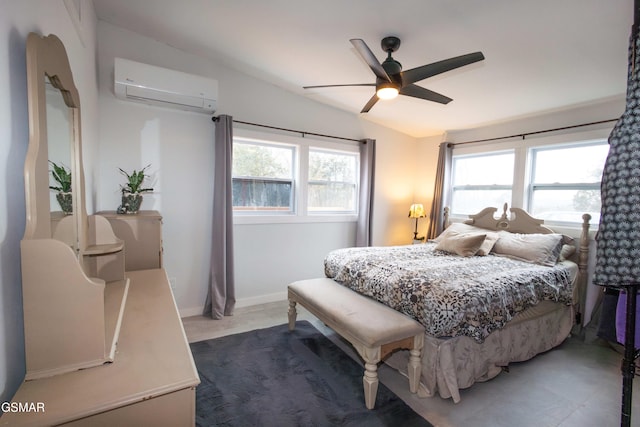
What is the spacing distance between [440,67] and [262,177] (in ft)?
7.74

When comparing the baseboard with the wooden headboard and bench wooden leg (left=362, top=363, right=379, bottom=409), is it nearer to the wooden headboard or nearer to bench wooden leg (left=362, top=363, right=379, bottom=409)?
bench wooden leg (left=362, top=363, right=379, bottom=409)

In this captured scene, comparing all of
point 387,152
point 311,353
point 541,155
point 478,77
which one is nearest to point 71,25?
point 311,353

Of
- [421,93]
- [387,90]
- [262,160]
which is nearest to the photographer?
[387,90]

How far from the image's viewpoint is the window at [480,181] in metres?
3.87

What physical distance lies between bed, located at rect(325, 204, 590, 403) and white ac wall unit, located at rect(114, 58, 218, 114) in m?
2.08

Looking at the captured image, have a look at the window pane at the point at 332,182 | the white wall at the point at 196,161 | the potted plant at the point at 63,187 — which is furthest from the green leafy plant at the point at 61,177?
the window pane at the point at 332,182

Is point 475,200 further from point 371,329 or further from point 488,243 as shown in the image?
point 371,329

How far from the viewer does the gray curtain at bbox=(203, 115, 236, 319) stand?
126 inches

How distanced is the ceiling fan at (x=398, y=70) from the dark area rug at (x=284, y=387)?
7.12 feet

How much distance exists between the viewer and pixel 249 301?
11.9 feet

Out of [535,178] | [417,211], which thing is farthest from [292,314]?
[535,178]

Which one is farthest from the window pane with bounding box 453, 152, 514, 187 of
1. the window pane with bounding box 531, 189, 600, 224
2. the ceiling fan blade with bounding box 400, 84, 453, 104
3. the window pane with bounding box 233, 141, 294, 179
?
the window pane with bounding box 233, 141, 294, 179

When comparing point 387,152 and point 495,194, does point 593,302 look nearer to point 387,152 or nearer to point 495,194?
point 495,194

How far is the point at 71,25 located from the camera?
1626 mm
